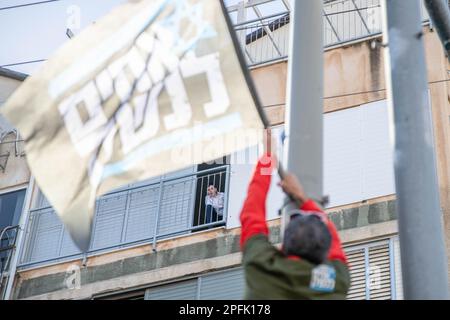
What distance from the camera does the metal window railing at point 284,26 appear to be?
1647 cm

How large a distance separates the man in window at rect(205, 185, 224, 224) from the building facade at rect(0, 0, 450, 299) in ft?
0.50

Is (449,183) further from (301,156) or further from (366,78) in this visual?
(301,156)

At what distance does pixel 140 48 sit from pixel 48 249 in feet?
38.5

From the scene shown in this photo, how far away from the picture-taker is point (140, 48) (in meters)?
6.86

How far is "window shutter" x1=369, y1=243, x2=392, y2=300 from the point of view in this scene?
13781mm

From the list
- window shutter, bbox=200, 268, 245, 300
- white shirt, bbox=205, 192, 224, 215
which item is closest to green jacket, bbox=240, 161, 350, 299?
window shutter, bbox=200, 268, 245, 300

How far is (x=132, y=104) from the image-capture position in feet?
21.7

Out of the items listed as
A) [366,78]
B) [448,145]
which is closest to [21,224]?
[366,78]

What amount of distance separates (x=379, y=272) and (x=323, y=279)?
9.89 meters

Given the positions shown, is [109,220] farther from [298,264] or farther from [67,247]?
[298,264]

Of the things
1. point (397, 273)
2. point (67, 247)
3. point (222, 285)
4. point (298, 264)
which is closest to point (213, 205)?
point (222, 285)

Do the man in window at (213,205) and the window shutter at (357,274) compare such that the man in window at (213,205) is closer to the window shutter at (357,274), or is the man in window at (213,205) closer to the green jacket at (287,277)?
the window shutter at (357,274)

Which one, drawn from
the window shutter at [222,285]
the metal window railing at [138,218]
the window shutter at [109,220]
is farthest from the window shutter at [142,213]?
the window shutter at [222,285]
